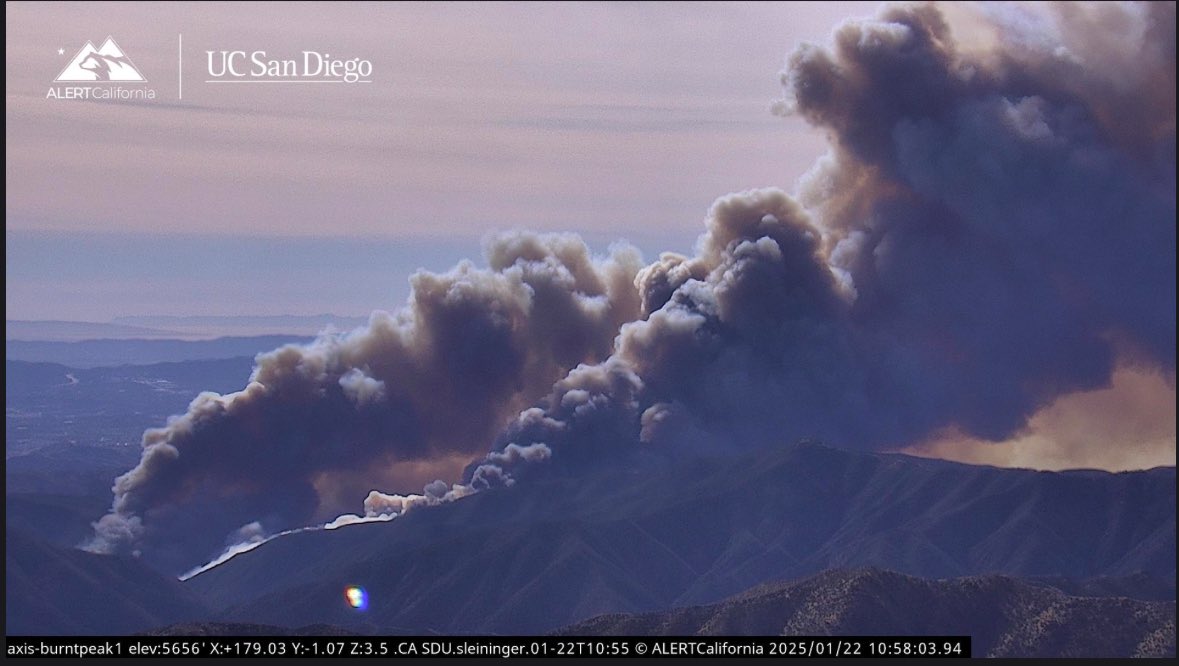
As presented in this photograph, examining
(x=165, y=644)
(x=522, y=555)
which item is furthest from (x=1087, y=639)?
Result: (x=522, y=555)

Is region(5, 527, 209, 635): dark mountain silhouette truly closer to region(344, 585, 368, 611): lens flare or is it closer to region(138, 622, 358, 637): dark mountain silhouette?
region(344, 585, 368, 611): lens flare

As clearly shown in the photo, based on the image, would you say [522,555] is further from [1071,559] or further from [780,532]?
[1071,559]

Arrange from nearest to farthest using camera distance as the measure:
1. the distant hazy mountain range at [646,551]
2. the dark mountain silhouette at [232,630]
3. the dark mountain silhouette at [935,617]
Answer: the dark mountain silhouette at [232,630]
the dark mountain silhouette at [935,617]
the distant hazy mountain range at [646,551]

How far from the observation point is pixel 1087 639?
117 metres

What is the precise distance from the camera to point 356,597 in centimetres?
17162

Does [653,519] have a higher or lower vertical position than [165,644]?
higher

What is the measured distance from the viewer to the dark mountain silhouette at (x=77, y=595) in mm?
148750

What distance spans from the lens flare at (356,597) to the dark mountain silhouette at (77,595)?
12.7 m

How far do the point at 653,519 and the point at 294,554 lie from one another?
37306 mm

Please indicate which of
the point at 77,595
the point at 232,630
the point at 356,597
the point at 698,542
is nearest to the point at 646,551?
the point at 698,542

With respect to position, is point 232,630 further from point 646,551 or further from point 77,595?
point 646,551

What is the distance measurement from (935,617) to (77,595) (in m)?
72.4

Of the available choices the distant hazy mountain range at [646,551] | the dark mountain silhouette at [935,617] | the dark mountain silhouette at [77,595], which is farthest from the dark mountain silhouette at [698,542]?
the dark mountain silhouette at [935,617]

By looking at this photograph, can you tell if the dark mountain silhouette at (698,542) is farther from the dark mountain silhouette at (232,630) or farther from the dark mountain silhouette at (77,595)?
the dark mountain silhouette at (232,630)
